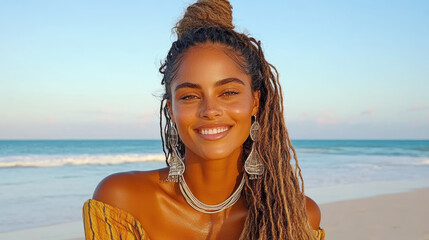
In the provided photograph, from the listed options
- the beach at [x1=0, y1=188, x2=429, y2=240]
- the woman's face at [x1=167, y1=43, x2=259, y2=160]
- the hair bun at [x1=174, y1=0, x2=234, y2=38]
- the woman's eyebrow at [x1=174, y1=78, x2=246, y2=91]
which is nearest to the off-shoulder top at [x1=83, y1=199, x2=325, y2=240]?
the woman's face at [x1=167, y1=43, x2=259, y2=160]

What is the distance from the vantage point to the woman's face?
2.39m

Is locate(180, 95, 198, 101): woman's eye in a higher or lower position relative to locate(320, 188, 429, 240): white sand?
higher

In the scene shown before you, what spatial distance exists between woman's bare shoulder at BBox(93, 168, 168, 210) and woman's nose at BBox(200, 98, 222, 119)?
606 millimetres

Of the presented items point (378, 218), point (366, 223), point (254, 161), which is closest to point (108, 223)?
point (254, 161)

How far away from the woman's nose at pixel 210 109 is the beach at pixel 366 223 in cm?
370

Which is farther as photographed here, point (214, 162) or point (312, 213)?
point (312, 213)

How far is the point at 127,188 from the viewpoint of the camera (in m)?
2.61

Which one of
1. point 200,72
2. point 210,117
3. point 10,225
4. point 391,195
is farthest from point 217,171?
point 391,195

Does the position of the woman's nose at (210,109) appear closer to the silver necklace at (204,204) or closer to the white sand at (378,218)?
the silver necklace at (204,204)

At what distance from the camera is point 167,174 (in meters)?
2.81

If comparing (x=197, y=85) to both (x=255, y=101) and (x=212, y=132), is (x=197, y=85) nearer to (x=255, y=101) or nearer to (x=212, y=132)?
(x=212, y=132)

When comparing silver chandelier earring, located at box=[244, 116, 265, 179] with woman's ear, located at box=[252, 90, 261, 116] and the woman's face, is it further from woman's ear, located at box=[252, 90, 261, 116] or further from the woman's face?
the woman's face

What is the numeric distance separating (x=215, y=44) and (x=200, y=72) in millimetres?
207

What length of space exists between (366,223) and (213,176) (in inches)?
171
